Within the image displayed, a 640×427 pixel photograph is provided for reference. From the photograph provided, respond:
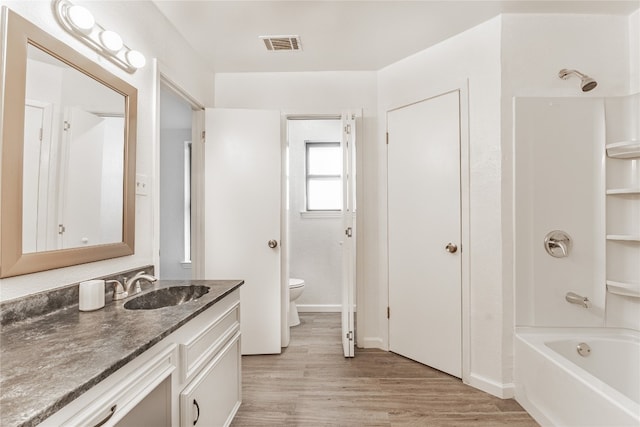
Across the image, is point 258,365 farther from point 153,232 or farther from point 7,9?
point 7,9

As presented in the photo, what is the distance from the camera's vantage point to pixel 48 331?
1.06 m

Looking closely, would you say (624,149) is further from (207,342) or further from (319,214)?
(319,214)

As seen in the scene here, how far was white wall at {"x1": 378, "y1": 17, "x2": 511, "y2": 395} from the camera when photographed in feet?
6.95

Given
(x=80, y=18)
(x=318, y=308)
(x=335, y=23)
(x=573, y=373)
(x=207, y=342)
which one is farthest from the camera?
(x=318, y=308)

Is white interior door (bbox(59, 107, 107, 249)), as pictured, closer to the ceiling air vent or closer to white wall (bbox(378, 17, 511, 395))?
the ceiling air vent

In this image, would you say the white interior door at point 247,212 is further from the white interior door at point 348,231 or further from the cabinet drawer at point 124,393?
the cabinet drawer at point 124,393

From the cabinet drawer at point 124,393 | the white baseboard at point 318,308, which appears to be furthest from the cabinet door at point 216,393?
the white baseboard at point 318,308

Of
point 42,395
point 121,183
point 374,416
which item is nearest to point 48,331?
point 42,395

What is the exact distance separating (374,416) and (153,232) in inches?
66.2

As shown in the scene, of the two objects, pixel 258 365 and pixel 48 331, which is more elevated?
pixel 48 331

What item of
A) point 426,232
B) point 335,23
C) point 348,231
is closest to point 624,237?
point 426,232

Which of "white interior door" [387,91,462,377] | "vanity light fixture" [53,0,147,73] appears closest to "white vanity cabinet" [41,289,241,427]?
"vanity light fixture" [53,0,147,73]

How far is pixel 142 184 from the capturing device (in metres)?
1.84

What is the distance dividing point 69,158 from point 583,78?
110 inches
